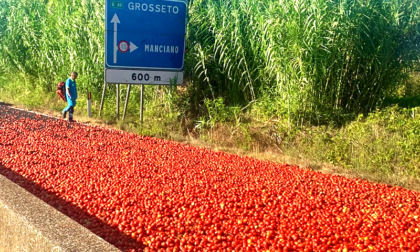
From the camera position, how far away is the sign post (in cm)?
1095

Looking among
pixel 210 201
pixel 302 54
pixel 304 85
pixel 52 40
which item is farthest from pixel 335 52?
pixel 52 40

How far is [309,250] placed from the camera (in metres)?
3.70

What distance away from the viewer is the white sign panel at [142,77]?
11.0 m

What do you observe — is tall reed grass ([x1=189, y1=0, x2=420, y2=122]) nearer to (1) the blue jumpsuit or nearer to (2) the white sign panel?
(2) the white sign panel

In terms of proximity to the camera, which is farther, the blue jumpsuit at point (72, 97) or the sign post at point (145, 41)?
the blue jumpsuit at point (72, 97)

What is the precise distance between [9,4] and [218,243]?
66.8ft

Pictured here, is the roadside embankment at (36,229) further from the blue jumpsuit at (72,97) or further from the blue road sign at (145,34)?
the blue jumpsuit at (72,97)

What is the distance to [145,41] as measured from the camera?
36.8 ft

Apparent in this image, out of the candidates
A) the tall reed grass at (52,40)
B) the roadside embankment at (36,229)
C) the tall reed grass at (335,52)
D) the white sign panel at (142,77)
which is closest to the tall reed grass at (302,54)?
the tall reed grass at (335,52)

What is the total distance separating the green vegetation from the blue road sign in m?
0.44

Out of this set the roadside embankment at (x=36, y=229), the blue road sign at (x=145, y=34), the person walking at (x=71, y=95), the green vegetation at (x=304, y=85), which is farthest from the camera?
the person walking at (x=71, y=95)

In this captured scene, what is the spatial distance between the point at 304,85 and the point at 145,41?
4225 mm

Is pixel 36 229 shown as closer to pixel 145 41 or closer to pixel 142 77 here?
pixel 142 77

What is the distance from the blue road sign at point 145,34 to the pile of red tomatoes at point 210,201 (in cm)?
341
